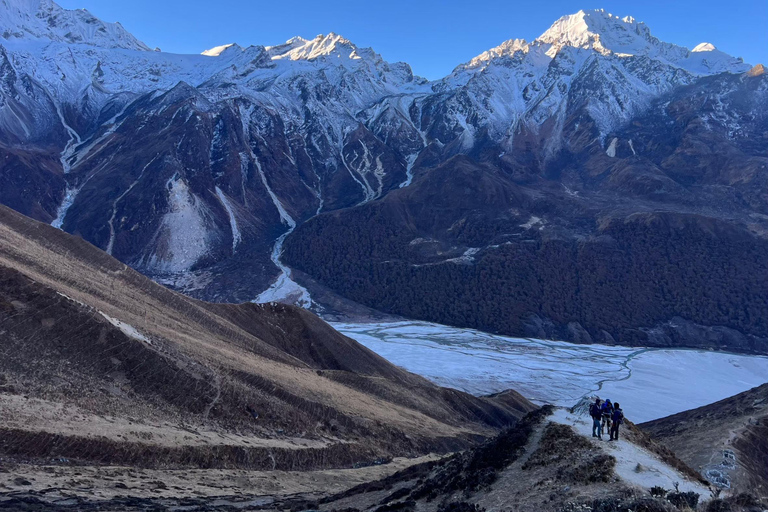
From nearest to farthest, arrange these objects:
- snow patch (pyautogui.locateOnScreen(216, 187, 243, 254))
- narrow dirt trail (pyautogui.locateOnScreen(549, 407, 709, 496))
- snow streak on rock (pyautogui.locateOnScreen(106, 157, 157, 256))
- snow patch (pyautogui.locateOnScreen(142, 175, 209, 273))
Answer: narrow dirt trail (pyautogui.locateOnScreen(549, 407, 709, 496)) → snow patch (pyautogui.locateOnScreen(142, 175, 209, 273)) → snow streak on rock (pyautogui.locateOnScreen(106, 157, 157, 256)) → snow patch (pyautogui.locateOnScreen(216, 187, 243, 254))

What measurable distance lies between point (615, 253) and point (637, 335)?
23.1 metres

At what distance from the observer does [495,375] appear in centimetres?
7538

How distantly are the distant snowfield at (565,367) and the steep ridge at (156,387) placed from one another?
25.9 metres

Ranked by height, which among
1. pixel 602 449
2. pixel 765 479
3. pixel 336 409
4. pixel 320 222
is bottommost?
pixel 336 409

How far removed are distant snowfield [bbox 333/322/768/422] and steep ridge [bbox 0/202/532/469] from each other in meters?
25.9

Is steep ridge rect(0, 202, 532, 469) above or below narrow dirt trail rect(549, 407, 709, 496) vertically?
below

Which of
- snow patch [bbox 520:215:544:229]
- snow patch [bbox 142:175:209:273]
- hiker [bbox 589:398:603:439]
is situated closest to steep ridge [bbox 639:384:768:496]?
hiker [bbox 589:398:603:439]

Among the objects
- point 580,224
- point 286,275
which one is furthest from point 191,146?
point 580,224

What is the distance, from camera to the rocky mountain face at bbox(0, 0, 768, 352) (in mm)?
108500

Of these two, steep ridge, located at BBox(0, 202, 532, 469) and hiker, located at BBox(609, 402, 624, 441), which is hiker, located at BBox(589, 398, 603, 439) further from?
steep ridge, located at BBox(0, 202, 532, 469)

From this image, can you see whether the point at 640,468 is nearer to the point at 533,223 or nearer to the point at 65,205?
the point at 533,223

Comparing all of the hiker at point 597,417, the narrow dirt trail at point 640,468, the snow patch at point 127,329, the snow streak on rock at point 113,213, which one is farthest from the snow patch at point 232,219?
the narrow dirt trail at point 640,468

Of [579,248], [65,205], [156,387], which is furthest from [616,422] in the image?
[65,205]

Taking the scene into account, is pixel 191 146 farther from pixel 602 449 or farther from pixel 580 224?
pixel 602 449
